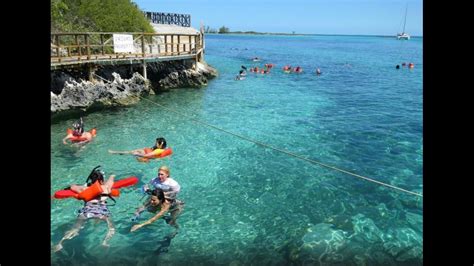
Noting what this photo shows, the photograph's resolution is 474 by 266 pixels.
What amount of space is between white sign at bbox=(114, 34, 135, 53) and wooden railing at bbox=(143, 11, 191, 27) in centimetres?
4142

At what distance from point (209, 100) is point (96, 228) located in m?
17.8

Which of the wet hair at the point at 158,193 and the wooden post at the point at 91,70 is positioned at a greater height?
the wooden post at the point at 91,70

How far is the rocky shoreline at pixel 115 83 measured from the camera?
2098 centimetres

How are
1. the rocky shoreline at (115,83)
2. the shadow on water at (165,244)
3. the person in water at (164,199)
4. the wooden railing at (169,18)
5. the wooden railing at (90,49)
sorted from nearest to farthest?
the shadow on water at (165,244) → the person in water at (164,199) → the wooden railing at (90,49) → the rocky shoreline at (115,83) → the wooden railing at (169,18)

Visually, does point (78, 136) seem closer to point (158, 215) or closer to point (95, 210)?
point (95, 210)

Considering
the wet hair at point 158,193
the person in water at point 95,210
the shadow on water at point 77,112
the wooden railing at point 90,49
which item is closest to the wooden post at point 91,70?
the wooden railing at point 90,49

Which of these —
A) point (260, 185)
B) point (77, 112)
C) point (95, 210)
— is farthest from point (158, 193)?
point (77, 112)

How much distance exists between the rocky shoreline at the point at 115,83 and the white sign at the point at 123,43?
170 centimetres

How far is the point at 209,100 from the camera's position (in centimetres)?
2647

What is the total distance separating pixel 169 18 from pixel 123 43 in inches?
1918

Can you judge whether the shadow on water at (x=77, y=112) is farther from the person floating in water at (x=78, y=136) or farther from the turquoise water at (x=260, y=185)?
the person floating in water at (x=78, y=136)

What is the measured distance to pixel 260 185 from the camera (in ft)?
40.7

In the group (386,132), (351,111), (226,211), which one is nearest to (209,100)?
(351,111)
